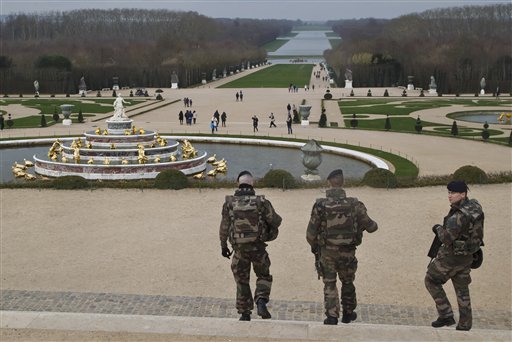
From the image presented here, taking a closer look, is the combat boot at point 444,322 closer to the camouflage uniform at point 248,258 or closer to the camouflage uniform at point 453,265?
the camouflage uniform at point 453,265

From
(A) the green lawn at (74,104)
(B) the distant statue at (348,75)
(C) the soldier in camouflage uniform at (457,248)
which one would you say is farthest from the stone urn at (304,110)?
(B) the distant statue at (348,75)

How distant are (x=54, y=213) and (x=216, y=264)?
272 inches

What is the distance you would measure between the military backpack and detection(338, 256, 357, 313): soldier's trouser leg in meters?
1.06

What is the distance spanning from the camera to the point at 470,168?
21.7 meters

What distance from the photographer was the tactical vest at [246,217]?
28.2 ft

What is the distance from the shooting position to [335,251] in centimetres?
865

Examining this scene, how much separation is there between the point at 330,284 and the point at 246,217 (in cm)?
150

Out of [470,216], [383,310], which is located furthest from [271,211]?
[383,310]

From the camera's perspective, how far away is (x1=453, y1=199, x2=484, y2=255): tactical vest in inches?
323

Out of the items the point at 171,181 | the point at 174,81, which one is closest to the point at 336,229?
the point at 171,181

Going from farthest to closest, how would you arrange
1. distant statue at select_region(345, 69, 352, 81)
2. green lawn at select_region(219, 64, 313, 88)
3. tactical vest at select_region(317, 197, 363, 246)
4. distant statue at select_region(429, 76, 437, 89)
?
green lawn at select_region(219, 64, 313, 88)
distant statue at select_region(345, 69, 352, 81)
distant statue at select_region(429, 76, 437, 89)
tactical vest at select_region(317, 197, 363, 246)

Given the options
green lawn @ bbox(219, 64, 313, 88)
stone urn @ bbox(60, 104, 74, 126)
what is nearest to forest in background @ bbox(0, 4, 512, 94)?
green lawn @ bbox(219, 64, 313, 88)

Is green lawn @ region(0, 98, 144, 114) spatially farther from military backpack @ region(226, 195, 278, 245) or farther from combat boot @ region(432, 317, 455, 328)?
combat boot @ region(432, 317, 455, 328)

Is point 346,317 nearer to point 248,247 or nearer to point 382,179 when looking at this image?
point 248,247
